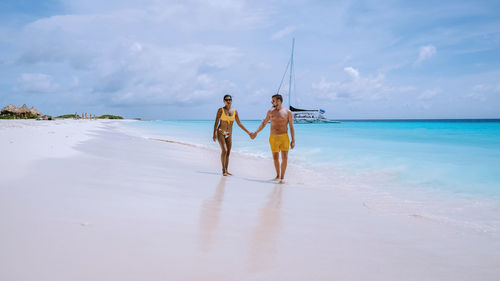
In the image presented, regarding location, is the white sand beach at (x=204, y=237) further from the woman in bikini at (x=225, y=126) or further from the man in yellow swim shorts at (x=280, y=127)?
the woman in bikini at (x=225, y=126)

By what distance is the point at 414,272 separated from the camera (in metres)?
2.60

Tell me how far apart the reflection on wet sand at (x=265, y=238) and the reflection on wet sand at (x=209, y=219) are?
404 mm

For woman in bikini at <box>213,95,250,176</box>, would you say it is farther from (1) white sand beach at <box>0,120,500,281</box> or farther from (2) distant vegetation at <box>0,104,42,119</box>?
(2) distant vegetation at <box>0,104,42,119</box>

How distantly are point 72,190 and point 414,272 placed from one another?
4.01m

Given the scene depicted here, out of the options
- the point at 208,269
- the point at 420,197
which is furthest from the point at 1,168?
the point at 420,197

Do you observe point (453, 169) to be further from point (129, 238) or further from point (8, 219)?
point (8, 219)

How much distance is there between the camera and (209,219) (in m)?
3.59

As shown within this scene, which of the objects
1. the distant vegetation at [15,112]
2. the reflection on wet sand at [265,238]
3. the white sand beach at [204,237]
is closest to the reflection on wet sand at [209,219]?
the white sand beach at [204,237]

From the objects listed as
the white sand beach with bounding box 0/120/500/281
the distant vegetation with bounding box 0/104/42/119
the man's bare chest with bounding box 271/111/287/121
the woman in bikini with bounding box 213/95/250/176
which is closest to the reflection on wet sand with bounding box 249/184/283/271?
the white sand beach with bounding box 0/120/500/281

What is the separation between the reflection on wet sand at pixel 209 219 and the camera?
9.38 ft

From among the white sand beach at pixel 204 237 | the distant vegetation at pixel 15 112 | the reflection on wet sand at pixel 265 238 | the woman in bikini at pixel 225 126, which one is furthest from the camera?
the distant vegetation at pixel 15 112

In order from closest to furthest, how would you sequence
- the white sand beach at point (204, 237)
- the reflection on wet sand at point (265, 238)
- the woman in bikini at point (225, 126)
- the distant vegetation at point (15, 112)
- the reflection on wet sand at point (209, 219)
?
the white sand beach at point (204, 237) < the reflection on wet sand at point (265, 238) < the reflection on wet sand at point (209, 219) < the woman in bikini at point (225, 126) < the distant vegetation at point (15, 112)

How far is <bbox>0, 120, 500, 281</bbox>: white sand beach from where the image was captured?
7.48 ft

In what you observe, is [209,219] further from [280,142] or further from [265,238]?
[280,142]
